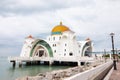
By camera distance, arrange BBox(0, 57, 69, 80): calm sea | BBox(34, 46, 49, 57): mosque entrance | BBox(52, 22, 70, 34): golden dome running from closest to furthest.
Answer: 1. BBox(0, 57, 69, 80): calm sea
2. BBox(52, 22, 70, 34): golden dome
3. BBox(34, 46, 49, 57): mosque entrance

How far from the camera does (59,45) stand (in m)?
51.7

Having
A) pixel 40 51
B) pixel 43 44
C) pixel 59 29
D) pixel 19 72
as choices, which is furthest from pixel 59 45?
pixel 19 72

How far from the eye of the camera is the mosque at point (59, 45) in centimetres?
4975

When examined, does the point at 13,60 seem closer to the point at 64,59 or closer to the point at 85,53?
the point at 64,59

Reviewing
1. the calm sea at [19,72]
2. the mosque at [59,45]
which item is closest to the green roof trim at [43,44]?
the mosque at [59,45]

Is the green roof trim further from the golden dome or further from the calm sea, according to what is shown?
the calm sea

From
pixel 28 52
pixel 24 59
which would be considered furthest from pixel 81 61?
pixel 28 52

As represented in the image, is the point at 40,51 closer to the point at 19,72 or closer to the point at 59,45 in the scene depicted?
the point at 59,45

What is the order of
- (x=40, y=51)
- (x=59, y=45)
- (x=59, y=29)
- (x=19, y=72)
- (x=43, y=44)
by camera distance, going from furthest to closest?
(x=40, y=51)
(x=43, y=44)
(x=59, y=29)
(x=59, y=45)
(x=19, y=72)

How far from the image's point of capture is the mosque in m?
49.8

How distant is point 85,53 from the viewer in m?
58.8

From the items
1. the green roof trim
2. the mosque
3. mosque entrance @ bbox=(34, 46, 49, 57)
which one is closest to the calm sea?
the mosque

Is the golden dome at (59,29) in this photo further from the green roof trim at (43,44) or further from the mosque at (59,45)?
the green roof trim at (43,44)

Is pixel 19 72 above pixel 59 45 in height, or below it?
below
